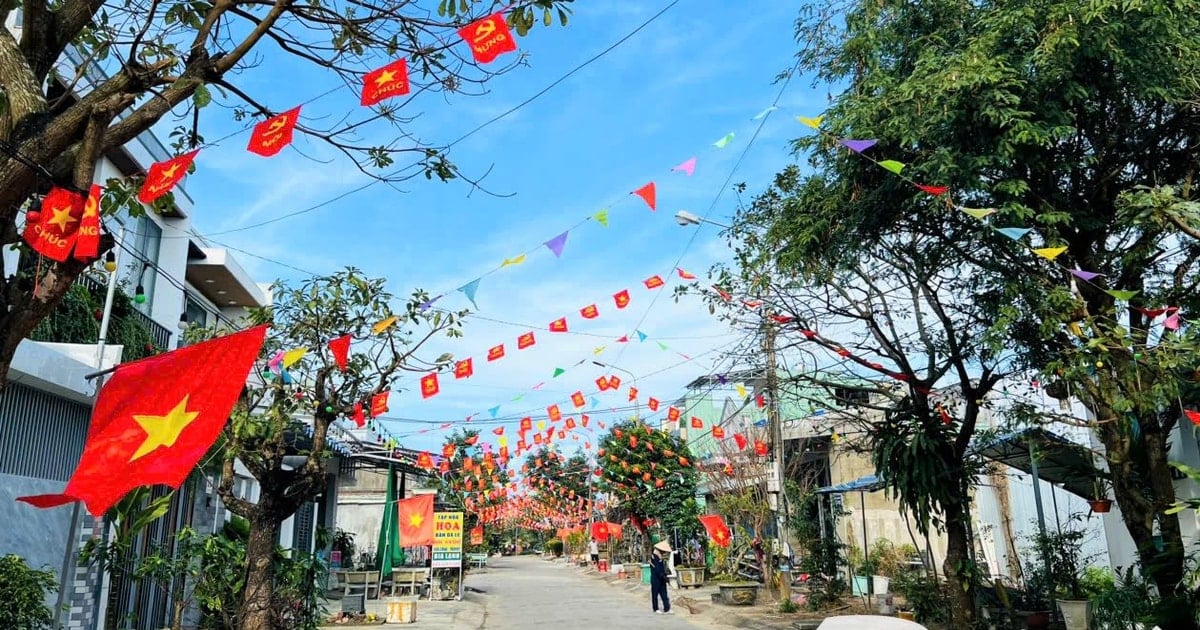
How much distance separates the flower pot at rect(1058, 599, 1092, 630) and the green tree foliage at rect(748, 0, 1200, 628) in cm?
193

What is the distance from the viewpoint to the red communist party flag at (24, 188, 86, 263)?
452cm

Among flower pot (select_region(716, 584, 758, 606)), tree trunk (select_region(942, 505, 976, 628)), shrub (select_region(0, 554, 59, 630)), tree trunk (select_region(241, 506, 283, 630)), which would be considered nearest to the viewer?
shrub (select_region(0, 554, 59, 630))

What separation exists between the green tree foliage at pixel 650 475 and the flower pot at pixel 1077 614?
68.3 ft

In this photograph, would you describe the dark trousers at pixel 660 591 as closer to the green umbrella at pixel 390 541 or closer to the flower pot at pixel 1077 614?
the green umbrella at pixel 390 541

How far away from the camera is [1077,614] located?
10.5 meters

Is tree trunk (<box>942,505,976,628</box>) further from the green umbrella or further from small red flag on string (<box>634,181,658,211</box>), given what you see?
the green umbrella

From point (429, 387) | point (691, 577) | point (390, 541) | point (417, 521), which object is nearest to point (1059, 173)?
point (429, 387)

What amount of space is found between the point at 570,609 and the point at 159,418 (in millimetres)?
16460

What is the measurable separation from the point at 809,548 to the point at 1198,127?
1239 centimetres

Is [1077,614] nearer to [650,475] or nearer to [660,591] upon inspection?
[660,591]

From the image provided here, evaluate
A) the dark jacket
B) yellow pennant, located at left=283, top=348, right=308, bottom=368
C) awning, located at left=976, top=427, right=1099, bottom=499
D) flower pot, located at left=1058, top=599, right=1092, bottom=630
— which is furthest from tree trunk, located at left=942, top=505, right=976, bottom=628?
yellow pennant, located at left=283, top=348, right=308, bottom=368

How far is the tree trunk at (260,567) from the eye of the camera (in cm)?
970

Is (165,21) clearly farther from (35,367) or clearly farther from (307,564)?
(307,564)

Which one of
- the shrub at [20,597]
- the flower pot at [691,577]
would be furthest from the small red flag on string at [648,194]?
the flower pot at [691,577]
